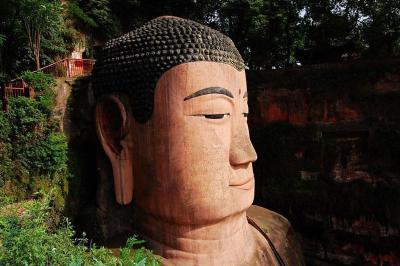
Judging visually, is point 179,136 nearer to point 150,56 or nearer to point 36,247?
point 150,56

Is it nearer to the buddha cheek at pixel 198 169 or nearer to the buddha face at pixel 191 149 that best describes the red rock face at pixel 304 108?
the buddha face at pixel 191 149

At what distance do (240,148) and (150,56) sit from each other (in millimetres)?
1536

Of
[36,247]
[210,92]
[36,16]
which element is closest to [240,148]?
[210,92]

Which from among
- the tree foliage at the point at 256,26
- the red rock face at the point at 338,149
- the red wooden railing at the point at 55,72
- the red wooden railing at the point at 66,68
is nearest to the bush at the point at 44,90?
the red wooden railing at the point at 55,72

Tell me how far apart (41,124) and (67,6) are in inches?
486

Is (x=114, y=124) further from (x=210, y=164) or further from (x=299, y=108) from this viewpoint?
(x=299, y=108)

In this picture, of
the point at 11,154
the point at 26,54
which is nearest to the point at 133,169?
the point at 11,154

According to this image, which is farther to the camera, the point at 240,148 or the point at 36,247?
the point at 240,148

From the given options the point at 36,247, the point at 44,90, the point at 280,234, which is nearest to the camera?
the point at 36,247

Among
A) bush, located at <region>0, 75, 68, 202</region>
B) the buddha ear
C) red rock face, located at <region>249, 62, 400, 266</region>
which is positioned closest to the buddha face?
the buddha ear

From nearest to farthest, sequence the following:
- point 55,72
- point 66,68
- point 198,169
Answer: point 198,169 → point 55,72 → point 66,68

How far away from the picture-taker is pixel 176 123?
4172 mm

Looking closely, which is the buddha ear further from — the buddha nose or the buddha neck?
the buddha nose

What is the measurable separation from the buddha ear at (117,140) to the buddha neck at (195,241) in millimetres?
443
